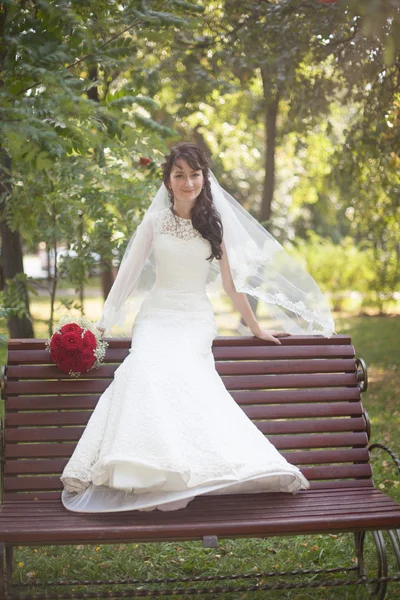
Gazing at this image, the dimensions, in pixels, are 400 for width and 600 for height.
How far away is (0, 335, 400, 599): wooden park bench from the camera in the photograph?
3.17 meters

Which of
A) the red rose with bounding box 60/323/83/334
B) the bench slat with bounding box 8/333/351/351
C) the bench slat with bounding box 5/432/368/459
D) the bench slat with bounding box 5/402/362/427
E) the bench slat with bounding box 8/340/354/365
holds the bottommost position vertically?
the bench slat with bounding box 5/432/368/459

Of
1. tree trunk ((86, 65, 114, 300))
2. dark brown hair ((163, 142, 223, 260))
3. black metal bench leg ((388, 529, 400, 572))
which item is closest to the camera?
black metal bench leg ((388, 529, 400, 572))

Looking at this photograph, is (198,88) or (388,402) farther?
(388,402)

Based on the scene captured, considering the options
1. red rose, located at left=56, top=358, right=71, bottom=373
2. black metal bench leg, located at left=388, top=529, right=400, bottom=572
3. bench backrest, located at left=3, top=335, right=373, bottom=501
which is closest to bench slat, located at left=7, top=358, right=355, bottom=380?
bench backrest, located at left=3, top=335, right=373, bottom=501

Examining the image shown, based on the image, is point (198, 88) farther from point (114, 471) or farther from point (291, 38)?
point (114, 471)

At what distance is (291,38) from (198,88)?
1.21 metres

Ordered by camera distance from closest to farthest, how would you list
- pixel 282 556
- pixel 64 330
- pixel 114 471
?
pixel 114 471 → pixel 64 330 → pixel 282 556

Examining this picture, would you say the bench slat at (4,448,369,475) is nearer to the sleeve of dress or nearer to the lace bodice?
the sleeve of dress

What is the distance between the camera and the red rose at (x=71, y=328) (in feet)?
13.0

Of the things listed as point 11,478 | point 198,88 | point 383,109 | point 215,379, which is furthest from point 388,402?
point 11,478

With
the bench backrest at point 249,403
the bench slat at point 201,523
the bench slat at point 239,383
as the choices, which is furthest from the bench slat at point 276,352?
→ the bench slat at point 201,523

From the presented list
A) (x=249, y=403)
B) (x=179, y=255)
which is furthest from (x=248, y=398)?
(x=179, y=255)

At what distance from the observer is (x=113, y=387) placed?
12.2ft

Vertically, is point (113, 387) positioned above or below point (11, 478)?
above
